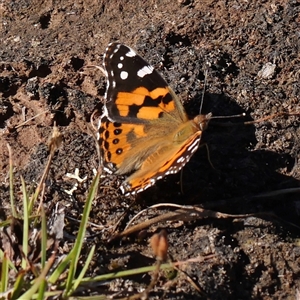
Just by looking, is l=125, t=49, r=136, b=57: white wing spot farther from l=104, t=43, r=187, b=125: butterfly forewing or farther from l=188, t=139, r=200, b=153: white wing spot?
l=188, t=139, r=200, b=153: white wing spot

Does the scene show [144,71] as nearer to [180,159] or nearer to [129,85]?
[129,85]

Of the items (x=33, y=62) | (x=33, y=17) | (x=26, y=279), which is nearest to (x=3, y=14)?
(x=33, y=17)

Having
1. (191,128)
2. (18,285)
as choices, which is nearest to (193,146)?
(191,128)

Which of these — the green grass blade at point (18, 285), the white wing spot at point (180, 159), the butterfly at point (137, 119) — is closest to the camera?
the green grass blade at point (18, 285)

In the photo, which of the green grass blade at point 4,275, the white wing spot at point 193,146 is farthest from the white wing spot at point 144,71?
the green grass blade at point 4,275

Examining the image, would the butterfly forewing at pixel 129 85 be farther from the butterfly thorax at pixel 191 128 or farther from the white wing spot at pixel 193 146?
the white wing spot at pixel 193 146

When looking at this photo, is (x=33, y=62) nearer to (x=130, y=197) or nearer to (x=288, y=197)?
(x=130, y=197)

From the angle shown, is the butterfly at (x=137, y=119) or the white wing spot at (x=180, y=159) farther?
the butterfly at (x=137, y=119)

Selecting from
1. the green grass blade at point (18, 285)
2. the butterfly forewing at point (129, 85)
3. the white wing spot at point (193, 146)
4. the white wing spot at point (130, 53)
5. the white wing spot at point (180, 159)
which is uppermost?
the white wing spot at point (130, 53)

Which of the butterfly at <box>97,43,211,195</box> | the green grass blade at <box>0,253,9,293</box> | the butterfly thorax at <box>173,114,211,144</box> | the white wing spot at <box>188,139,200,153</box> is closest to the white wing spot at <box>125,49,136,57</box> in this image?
the butterfly at <box>97,43,211,195</box>
